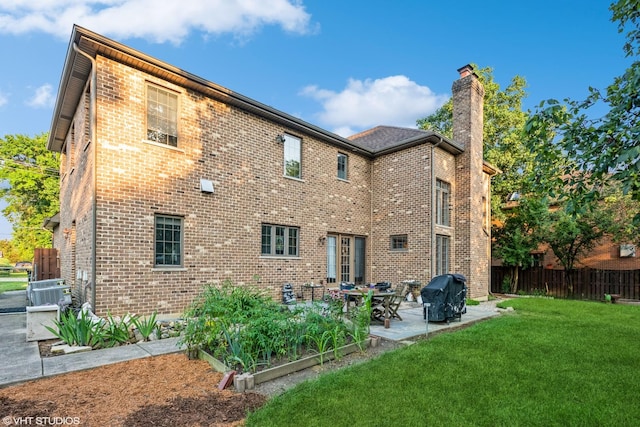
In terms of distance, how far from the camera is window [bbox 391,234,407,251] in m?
12.6

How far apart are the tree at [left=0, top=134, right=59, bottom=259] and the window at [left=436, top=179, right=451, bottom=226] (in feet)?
97.2

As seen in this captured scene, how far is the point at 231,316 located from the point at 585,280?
1719cm

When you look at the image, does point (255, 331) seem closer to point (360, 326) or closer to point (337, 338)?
point (337, 338)

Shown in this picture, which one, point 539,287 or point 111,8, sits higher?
point 111,8

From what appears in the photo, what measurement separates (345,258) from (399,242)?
2139mm

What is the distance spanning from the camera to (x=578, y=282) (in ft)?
51.4

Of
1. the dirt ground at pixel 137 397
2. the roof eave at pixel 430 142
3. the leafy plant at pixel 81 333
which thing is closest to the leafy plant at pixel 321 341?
the dirt ground at pixel 137 397

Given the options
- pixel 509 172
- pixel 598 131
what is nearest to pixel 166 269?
pixel 598 131

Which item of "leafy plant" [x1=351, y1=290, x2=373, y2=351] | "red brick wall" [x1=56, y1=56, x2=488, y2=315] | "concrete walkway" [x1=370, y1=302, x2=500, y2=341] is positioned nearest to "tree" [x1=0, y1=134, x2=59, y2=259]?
"red brick wall" [x1=56, y1=56, x2=488, y2=315]

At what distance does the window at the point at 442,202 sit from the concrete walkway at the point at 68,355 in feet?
16.1

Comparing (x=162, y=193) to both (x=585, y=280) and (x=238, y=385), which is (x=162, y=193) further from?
(x=585, y=280)

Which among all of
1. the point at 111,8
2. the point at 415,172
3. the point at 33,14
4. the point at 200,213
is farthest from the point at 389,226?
the point at 33,14

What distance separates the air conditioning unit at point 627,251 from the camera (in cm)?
1700

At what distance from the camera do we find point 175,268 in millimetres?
8055
